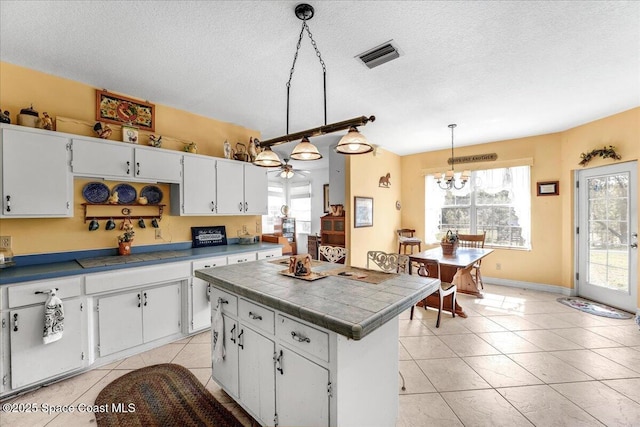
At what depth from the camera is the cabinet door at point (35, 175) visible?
2.22 metres

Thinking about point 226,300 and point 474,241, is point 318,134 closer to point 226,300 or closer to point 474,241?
point 226,300

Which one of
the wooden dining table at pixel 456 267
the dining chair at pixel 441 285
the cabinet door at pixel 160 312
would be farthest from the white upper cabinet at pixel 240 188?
the dining chair at pixel 441 285

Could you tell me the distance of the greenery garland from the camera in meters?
3.75

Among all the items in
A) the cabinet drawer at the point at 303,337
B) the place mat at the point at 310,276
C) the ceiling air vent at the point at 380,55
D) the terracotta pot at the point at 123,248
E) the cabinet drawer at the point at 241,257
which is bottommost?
the cabinet drawer at the point at 303,337

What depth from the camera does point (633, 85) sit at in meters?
2.88

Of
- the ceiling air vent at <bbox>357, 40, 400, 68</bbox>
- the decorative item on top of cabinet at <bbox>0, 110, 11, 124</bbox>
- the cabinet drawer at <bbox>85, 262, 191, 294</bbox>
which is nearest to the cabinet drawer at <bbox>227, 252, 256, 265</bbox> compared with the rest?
the cabinet drawer at <bbox>85, 262, 191, 294</bbox>

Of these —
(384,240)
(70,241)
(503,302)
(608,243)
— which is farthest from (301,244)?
(608,243)

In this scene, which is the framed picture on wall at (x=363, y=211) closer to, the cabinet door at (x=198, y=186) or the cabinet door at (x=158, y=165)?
the cabinet door at (x=198, y=186)

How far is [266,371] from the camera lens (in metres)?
1.62

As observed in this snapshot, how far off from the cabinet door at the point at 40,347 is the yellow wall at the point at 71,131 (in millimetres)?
741

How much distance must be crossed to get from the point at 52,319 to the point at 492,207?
633cm

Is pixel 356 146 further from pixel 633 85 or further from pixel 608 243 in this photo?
pixel 608 243

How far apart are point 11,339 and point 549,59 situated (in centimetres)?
490

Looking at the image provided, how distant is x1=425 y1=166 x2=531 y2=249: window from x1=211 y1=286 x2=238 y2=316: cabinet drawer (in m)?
5.09
